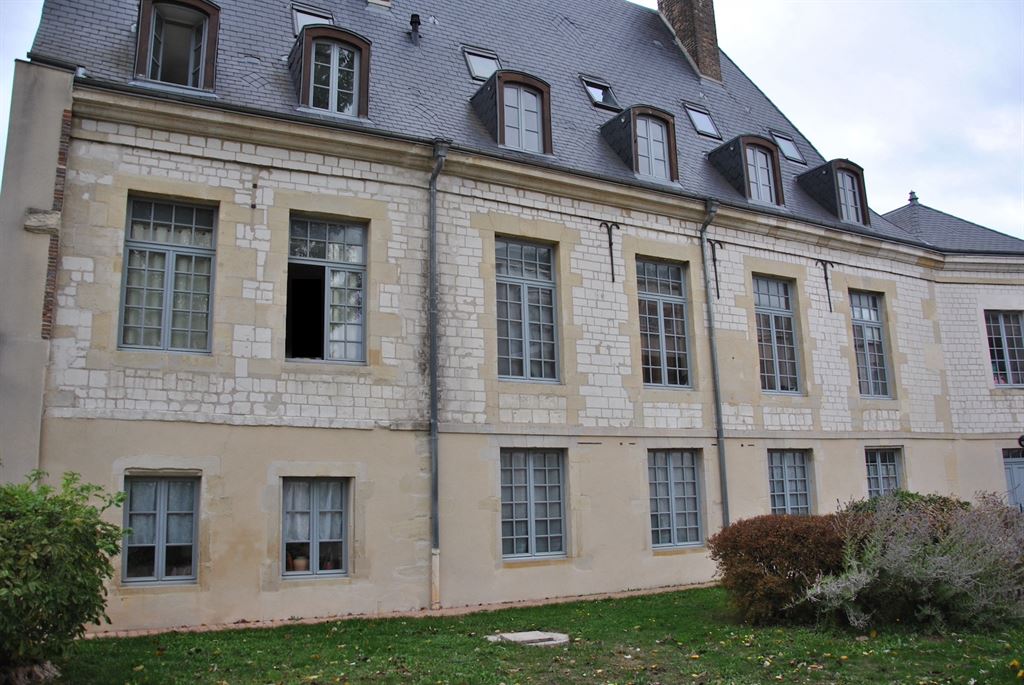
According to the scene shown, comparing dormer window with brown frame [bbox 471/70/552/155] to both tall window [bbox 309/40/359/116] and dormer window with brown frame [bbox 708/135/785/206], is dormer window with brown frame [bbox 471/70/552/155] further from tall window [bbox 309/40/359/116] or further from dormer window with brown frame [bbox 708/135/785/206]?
dormer window with brown frame [bbox 708/135/785/206]

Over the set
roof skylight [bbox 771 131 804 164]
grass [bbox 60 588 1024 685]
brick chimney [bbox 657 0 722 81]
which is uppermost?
brick chimney [bbox 657 0 722 81]

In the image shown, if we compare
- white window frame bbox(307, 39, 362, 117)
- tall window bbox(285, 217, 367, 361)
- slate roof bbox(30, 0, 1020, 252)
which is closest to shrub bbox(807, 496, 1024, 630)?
tall window bbox(285, 217, 367, 361)

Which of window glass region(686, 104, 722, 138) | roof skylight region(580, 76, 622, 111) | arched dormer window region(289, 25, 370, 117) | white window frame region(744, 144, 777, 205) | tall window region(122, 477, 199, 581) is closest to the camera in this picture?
→ tall window region(122, 477, 199, 581)

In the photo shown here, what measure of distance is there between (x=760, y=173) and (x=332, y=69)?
7.46 meters

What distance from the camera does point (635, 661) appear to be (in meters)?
6.88

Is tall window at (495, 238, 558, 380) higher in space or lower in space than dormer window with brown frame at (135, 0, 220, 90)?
lower

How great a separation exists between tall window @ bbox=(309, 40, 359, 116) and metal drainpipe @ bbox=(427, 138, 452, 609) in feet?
4.26

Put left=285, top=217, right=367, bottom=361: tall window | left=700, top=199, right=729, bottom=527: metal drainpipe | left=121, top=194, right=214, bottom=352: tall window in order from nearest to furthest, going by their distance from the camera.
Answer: left=121, top=194, right=214, bottom=352: tall window, left=285, top=217, right=367, bottom=361: tall window, left=700, top=199, right=729, bottom=527: metal drainpipe

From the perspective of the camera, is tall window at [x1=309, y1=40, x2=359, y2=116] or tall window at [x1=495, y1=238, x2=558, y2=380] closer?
tall window at [x1=309, y1=40, x2=359, y2=116]

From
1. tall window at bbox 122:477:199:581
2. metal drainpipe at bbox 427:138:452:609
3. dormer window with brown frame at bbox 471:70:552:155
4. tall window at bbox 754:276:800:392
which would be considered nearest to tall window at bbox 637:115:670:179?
dormer window with brown frame at bbox 471:70:552:155

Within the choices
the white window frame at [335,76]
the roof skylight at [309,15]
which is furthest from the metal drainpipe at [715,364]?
the roof skylight at [309,15]

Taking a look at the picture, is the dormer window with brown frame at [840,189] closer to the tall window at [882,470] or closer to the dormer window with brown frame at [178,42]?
the tall window at [882,470]

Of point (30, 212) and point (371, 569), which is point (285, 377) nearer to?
point (371, 569)

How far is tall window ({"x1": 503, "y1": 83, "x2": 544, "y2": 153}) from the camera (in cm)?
1212
